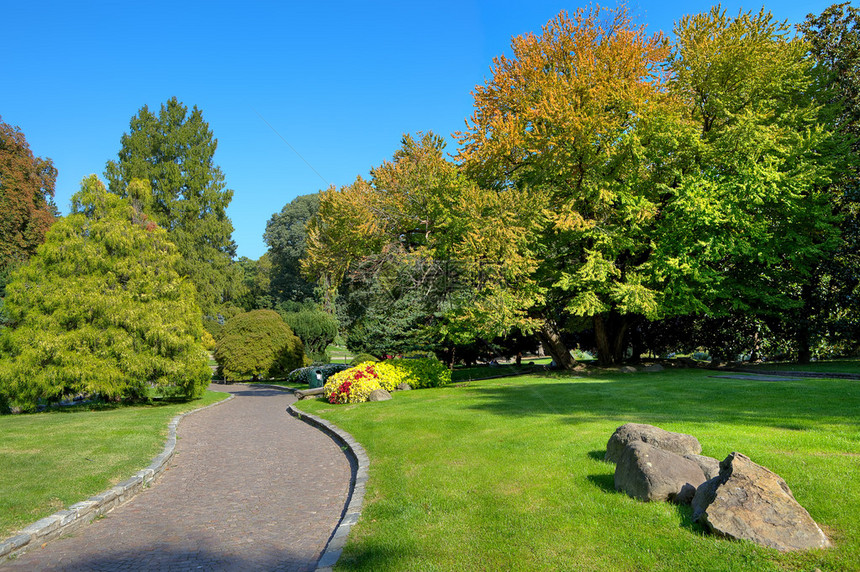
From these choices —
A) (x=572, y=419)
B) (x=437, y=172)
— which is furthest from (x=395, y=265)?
(x=572, y=419)

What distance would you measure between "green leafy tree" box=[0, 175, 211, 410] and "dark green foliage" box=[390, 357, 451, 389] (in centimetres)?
816

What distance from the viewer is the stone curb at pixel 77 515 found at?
5.48 metres

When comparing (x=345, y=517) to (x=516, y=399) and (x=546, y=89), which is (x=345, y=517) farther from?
(x=546, y=89)

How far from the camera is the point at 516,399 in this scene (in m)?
14.4

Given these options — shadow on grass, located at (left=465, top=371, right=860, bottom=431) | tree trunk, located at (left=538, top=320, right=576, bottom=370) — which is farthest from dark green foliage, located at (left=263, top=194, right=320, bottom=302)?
shadow on grass, located at (left=465, top=371, right=860, bottom=431)

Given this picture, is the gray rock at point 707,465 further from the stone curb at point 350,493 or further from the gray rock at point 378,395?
the gray rock at point 378,395

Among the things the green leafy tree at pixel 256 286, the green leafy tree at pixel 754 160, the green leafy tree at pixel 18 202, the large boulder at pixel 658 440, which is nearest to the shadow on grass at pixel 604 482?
the large boulder at pixel 658 440

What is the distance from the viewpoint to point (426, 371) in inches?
857

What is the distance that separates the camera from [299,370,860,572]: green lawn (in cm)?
437

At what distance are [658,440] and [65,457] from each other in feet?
32.8

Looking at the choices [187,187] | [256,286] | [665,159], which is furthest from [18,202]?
[665,159]

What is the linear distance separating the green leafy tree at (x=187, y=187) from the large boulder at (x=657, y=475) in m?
45.8

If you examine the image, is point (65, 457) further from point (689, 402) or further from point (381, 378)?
point (689, 402)

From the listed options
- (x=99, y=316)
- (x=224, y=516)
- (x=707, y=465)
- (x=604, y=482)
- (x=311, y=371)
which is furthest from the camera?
(x=311, y=371)
